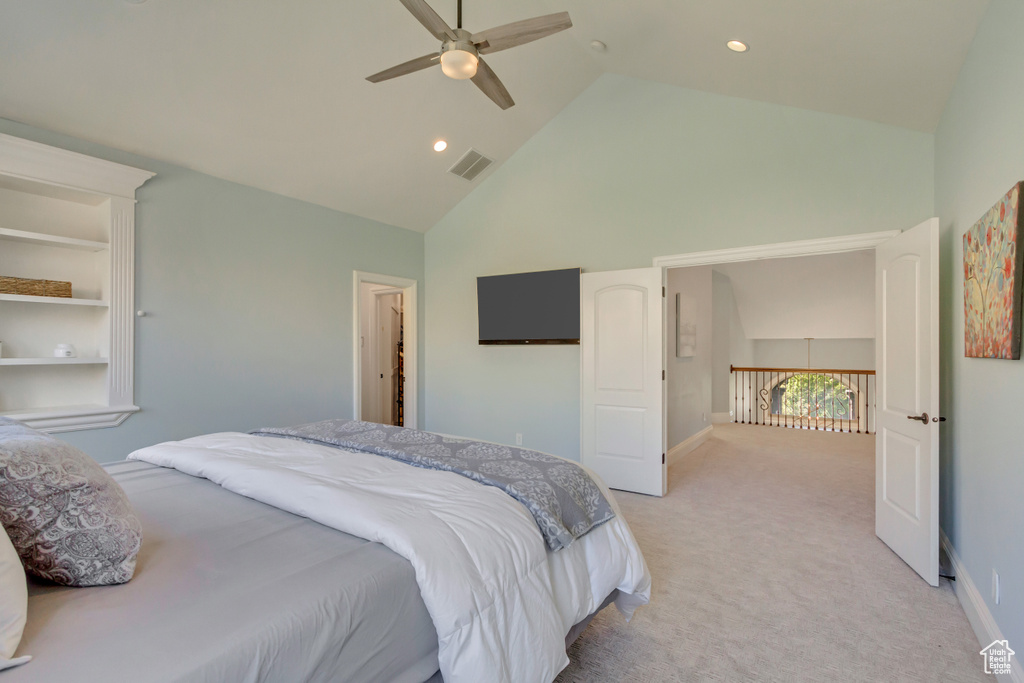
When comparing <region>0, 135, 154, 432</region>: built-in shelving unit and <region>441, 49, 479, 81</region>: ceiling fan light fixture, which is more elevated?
<region>441, 49, 479, 81</region>: ceiling fan light fixture

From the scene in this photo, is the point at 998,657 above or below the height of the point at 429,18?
below

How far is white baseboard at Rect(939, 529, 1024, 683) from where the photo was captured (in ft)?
5.55

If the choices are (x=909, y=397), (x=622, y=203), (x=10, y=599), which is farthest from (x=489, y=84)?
(x=909, y=397)

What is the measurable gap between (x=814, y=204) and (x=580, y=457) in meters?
2.79

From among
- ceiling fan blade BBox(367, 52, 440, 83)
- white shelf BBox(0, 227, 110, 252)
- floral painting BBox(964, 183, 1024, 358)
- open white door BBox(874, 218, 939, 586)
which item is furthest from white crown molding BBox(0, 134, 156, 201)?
open white door BBox(874, 218, 939, 586)

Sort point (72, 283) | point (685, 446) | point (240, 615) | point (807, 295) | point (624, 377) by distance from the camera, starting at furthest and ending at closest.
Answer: point (807, 295) < point (685, 446) < point (624, 377) < point (72, 283) < point (240, 615)

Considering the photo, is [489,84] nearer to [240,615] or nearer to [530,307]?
[530,307]

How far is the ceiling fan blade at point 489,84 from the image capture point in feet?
8.21

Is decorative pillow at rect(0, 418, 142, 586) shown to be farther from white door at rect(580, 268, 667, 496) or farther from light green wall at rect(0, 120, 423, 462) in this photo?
white door at rect(580, 268, 667, 496)

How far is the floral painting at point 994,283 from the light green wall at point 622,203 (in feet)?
4.12

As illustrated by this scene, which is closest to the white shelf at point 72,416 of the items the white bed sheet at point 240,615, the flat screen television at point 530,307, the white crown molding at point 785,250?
the white bed sheet at point 240,615

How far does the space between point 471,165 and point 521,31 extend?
2.70 meters

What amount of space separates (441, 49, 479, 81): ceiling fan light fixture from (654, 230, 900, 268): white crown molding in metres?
2.45

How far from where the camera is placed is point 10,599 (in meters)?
0.91
